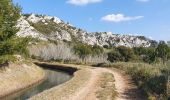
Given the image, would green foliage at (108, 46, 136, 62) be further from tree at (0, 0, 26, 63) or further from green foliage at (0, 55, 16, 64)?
green foliage at (0, 55, 16, 64)

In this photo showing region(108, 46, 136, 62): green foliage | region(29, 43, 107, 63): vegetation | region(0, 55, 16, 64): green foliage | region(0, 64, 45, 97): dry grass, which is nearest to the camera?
region(0, 64, 45, 97): dry grass

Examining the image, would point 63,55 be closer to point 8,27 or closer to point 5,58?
point 8,27

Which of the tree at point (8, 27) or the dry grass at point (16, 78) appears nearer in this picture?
the dry grass at point (16, 78)

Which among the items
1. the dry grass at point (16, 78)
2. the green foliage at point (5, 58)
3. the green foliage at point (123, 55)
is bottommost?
the dry grass at point (16, 78)

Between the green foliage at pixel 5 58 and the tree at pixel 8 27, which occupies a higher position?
the tree at pixel 8 27

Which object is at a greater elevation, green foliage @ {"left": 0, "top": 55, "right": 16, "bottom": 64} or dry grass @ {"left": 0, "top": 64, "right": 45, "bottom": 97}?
green foliage @ {"left": 0, "top": 55, "right": 16, "bottom": 64}

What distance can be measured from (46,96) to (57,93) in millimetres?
1887

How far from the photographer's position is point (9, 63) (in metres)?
49.0

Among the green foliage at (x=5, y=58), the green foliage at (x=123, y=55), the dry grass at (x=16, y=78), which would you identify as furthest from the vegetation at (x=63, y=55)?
the green foliage at (x=5, y=58)

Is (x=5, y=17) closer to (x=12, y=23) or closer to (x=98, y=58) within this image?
(x=12, y=23)

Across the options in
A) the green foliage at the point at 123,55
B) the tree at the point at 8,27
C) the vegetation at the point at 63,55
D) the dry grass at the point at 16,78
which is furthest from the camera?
the vegetation at the point at 63,55

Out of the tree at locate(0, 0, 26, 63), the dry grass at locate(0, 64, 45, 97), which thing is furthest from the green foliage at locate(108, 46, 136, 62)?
the tree at locate(0, 0, 26, 63)

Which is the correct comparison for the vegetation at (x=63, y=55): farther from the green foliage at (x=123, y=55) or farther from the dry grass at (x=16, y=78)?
the dry grass at (x=16, y=78)

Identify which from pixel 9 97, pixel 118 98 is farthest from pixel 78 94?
A: pixel 9 97
